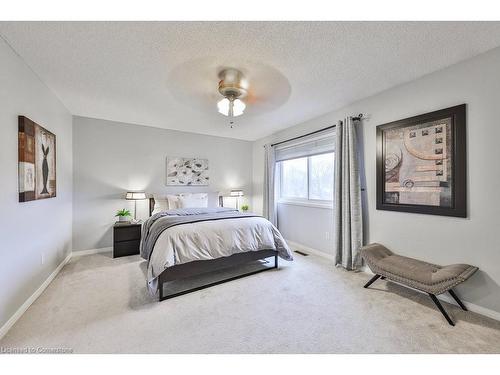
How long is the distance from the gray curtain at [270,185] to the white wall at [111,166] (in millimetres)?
1463

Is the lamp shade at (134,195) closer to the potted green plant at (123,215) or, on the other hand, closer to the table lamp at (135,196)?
the table lamp at (135,196)

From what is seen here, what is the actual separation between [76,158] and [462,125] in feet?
17.4

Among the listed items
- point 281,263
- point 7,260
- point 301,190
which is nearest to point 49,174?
point 7,260

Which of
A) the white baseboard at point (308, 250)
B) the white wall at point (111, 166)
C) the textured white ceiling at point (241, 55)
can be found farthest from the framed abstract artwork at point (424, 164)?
the white wall at point (111, 166)

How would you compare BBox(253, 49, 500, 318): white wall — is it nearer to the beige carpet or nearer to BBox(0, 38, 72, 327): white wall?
the beige carpet

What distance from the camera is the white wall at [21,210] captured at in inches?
68.1

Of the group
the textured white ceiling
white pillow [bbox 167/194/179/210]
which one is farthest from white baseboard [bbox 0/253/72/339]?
the textured white ceiling

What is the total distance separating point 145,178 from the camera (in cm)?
418

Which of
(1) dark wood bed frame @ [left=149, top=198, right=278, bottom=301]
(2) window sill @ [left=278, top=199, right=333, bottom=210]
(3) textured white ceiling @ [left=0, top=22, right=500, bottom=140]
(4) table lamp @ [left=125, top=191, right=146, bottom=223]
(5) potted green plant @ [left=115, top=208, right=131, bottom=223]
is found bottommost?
(1) dark wood bed frame @ [left=149, top=198, right=278, bottom=301]

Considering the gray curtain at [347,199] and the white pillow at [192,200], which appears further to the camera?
the white pillow at [192,200]

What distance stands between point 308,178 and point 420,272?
7.70 feet

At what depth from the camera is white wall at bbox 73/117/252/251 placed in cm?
366

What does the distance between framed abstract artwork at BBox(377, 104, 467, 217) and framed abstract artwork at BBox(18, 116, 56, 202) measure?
386 cm

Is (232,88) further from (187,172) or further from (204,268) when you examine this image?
(187,172)
